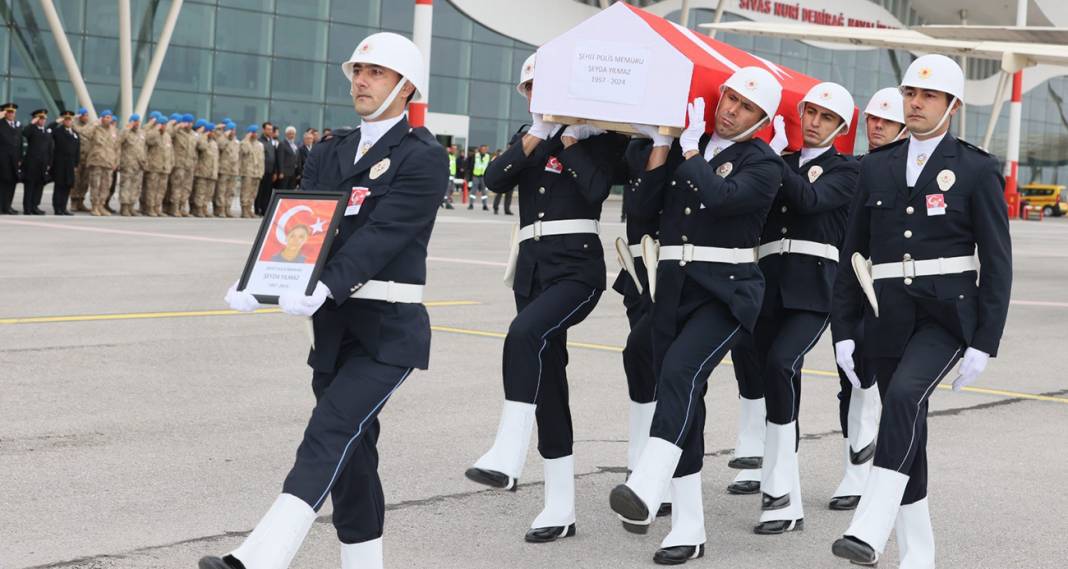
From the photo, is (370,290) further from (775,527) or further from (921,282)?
(775,527)

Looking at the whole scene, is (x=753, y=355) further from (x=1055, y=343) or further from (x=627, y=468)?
(x=1055, y=343)

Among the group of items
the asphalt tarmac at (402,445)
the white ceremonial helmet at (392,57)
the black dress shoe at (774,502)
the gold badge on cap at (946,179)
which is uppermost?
the white ceremonial helmet at (392,57)

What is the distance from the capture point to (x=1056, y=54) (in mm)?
25125

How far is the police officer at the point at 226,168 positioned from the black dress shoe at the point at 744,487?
965 inches

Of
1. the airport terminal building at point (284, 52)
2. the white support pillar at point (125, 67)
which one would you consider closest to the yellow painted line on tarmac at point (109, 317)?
the white support pillar at point (125, 67)

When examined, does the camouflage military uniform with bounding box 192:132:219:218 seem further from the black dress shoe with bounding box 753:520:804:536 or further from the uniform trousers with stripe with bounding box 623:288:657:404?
the black dress shoe with bounding box 753:520:804:536

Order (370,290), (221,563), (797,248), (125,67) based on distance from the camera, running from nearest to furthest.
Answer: (221,563)
(370,290)
(797,248)
(125,67)

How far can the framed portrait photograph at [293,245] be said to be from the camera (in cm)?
455

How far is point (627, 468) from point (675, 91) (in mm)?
2297

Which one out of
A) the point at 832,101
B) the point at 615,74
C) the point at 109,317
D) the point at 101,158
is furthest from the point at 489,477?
the point at 101,158

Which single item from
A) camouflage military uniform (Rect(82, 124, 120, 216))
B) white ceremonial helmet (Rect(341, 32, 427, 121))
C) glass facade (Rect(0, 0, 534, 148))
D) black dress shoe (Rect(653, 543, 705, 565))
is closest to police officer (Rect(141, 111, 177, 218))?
camouflage military uniform (Rect(82, 124, 120, 216))

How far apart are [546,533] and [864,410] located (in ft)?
7.05

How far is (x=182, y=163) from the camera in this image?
2870cm

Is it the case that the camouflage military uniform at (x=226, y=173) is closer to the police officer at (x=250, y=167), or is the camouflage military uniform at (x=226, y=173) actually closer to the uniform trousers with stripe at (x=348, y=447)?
the police officer at (x=250, y=167)
